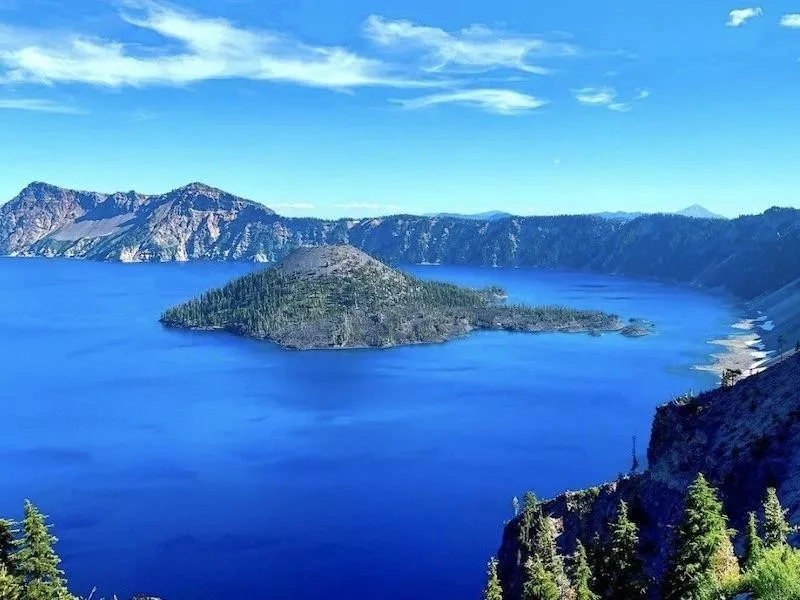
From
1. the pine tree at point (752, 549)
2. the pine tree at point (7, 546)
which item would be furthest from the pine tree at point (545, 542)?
the pine tree at point (7, 546)

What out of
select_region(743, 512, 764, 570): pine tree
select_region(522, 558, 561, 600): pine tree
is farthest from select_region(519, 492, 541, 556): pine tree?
select_region(743, 512, 764, 570): pine tree

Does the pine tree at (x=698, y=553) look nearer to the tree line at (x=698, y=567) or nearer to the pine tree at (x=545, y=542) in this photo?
the tree line at (x=698, y=567)

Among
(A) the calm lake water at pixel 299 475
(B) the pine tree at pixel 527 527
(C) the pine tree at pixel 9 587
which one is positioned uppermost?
(C) the pine tree at pixel 9 587

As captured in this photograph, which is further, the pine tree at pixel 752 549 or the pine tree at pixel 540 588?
the pine tree at pixel 540 588

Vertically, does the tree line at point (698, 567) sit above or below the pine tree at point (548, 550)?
above

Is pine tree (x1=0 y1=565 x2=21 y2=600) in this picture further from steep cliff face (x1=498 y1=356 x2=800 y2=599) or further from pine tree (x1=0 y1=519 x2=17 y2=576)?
steep cliff face (x1=498 y1=356 x2=800 y2=599)

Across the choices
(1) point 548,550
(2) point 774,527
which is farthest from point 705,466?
(2) point 774,527

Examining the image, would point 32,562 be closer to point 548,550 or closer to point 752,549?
point 752,549
